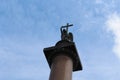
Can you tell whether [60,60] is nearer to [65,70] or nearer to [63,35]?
[65,70]

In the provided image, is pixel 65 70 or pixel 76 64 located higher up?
pixel 76 64

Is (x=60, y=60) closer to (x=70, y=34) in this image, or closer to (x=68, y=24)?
(x=70, y=34)

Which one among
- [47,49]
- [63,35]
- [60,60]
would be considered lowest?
[60,60]

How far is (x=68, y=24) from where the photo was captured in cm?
1655

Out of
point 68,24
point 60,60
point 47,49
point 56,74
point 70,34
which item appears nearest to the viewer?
point 56,74

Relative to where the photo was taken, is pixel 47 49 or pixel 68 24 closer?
pixel 47 49

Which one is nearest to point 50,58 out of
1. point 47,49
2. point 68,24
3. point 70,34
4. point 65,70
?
point 47,49

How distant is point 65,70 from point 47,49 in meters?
1.92

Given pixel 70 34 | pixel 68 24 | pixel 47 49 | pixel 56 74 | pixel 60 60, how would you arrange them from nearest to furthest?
pixel 56 74, pixel 60 60, pixel 47 49, pixel 70 34, pixel 68 24

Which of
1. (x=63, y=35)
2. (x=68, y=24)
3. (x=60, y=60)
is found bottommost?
(x=60, y=60)

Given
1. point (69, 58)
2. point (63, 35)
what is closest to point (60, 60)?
point (69, 58)

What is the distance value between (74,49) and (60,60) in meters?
1.14

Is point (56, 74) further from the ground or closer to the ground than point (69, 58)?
closer to the ground

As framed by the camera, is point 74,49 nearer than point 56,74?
No
